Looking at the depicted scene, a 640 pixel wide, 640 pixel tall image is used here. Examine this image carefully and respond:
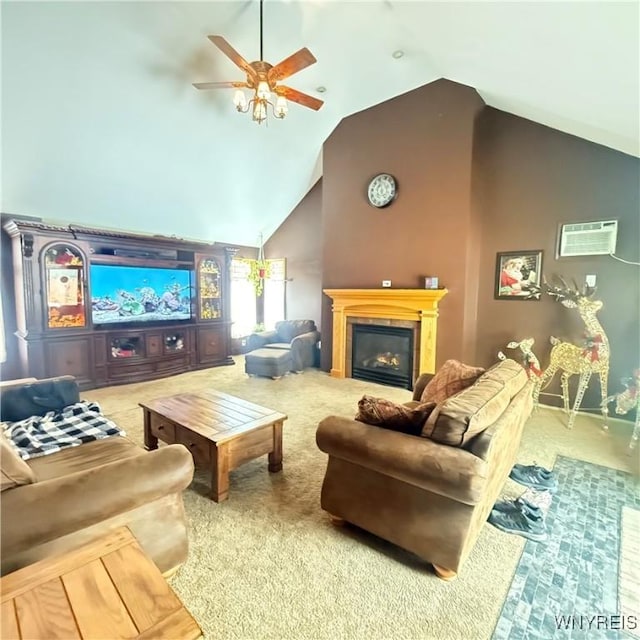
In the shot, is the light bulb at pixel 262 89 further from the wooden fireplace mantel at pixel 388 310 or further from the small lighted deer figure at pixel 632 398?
the small lighted deer figure at pixel 632 398

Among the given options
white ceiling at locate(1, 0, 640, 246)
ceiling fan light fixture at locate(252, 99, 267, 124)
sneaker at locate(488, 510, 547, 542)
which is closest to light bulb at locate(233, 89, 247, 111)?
ceiling fan light fixture at locate(252, 99, 267, 124)

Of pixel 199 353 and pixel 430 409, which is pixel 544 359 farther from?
pixel 199 353

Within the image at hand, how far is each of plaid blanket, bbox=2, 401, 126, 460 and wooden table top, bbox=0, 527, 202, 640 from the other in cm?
123

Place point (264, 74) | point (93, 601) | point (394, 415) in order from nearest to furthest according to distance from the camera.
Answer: point (93, 601) < point (394, 415) < point (264, 74)

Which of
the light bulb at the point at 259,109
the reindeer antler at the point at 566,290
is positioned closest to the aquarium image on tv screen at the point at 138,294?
the light bulb at the point at 259,109

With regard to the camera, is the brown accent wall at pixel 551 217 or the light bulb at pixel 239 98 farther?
the brown accent wall at pixel 551 217

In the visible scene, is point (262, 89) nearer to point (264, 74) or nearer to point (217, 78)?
point (264, 74)

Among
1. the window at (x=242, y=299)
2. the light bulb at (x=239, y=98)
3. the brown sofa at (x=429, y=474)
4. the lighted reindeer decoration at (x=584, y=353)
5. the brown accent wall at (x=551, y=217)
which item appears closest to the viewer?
the brown sofa at (x=429, y=474)

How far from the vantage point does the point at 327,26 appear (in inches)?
134

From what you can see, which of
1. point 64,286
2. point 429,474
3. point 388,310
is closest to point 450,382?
point 429,474

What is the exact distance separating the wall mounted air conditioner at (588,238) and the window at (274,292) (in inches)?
185

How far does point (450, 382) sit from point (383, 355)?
8.38 ft

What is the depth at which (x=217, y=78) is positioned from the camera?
3822 millimetres

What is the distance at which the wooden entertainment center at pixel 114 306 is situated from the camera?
4188 mm
